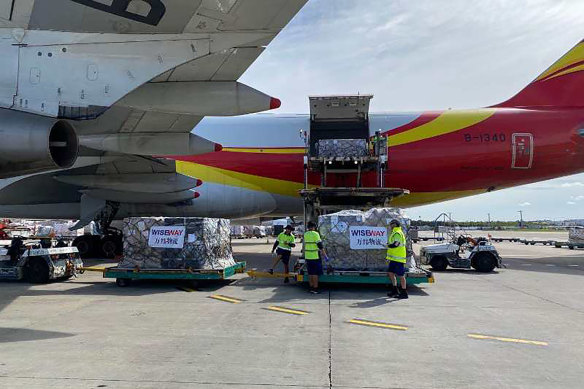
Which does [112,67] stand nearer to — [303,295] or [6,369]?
[6,369]

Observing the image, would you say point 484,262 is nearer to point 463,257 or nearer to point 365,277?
point 463,257

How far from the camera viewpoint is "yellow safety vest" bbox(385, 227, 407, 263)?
9336mm

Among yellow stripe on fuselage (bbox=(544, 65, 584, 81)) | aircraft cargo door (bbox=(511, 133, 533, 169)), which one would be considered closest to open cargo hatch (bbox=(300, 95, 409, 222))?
aircraft cargo door (bbox=(511, 133, 533, 169))

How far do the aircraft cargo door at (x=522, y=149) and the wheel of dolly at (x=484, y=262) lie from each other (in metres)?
4.31

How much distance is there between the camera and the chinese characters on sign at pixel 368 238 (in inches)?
414

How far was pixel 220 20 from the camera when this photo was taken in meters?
6.21

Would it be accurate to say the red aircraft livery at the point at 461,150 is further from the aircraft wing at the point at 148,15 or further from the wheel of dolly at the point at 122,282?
the aircraft wing at the point at 148,15

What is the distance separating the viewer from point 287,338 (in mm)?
5965

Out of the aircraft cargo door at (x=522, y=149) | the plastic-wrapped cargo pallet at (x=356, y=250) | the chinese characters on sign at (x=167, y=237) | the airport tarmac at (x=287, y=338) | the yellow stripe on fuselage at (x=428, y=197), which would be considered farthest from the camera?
the yellow stripe on fuselage at (x=428, y=197)

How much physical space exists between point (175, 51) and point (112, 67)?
101 cm

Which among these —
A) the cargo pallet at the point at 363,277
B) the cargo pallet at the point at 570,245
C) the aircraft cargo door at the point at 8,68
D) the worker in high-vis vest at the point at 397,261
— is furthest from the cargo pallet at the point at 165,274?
the cargo pallet at the point at 570,245

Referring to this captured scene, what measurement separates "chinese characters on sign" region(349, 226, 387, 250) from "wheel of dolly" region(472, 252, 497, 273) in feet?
18.8

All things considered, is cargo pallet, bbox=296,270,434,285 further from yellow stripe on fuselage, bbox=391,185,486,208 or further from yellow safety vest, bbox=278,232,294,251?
yellow stripe on fuselage, bbox=391,185,486,208

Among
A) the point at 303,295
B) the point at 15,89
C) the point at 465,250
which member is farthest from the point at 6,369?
the point at 465,250
